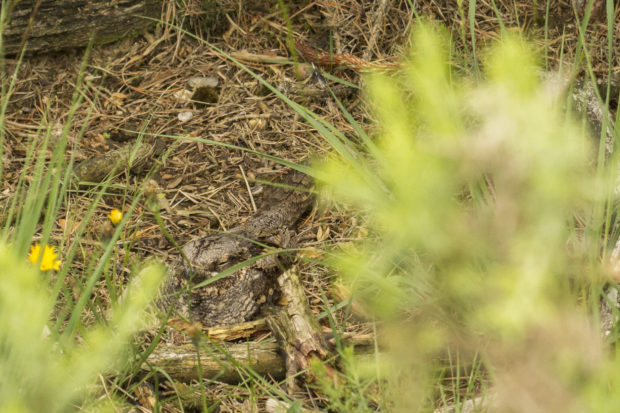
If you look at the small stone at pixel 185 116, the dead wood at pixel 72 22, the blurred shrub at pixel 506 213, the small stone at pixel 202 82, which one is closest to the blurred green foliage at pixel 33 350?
the blurred shrub at pixel 506 213

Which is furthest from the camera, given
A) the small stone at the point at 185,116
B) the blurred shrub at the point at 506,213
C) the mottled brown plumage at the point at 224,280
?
the small stone at the point at 185,116

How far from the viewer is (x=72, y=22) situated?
96.0 inches

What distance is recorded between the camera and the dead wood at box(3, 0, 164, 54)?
7.84 feet

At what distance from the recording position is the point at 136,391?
139 centimetres

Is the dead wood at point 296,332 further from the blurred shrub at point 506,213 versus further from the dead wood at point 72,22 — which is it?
the dead wood at point 72,22

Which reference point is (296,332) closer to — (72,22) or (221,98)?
(221,98)

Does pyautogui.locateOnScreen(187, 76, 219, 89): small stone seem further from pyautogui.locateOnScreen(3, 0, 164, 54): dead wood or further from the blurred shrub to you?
the blurred shrub

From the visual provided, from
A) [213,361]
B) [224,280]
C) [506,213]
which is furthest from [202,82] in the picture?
[506,213]

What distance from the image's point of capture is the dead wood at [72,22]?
7.84ft

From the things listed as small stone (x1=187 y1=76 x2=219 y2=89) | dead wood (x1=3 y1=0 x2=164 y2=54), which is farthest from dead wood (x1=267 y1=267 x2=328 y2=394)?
dead wood (x1=3 y1=0 x2=164 y2=54)

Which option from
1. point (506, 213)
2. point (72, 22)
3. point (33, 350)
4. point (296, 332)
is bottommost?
point (296, 332)

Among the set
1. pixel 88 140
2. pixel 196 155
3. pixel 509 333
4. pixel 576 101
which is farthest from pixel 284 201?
pixel 509 333

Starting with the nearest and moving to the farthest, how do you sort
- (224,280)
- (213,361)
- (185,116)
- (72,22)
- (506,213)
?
(506,213)
(213,361)
(224,280)
(185,116)
(72,22)

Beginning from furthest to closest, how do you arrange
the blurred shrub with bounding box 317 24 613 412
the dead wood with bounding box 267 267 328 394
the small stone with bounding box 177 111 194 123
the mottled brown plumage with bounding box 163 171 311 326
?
the small stone with bounding box 177 111 194 123 → the mottled brown plumage with bounding box 163 171 311 326 → the dead wood with bounding box 267 267 328 394 → the blurred shrub with bounding box 317 24 613 412
